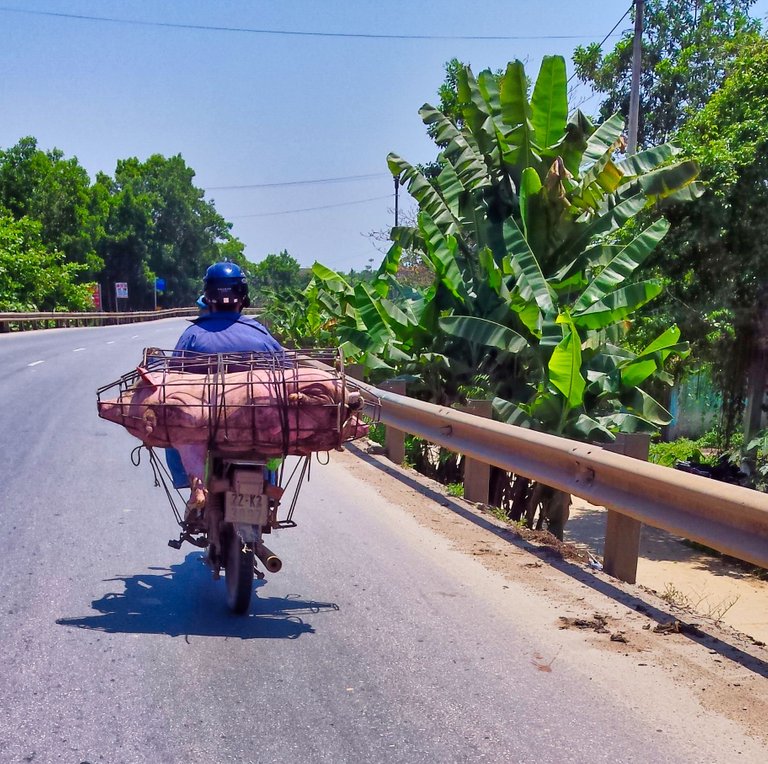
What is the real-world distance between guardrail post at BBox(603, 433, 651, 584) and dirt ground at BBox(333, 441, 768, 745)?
11 centimetres

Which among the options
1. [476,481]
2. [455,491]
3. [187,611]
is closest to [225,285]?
[187,611]

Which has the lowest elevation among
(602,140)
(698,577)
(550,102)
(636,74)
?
(698,577)

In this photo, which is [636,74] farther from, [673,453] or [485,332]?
[485,332]

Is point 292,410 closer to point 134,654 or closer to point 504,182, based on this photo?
point 134,654

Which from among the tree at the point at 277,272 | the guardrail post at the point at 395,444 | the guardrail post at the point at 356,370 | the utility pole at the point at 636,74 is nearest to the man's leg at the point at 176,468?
the guardrail post at the point at 395,444

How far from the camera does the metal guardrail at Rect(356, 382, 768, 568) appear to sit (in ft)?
15.7

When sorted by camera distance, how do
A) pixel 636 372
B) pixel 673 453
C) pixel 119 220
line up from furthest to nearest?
pixel 119 220 < pixel 673 453 < pixel 636 372

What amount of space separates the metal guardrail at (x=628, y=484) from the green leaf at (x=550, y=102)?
5173 mm

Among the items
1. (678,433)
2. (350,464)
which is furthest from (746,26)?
(350,464)

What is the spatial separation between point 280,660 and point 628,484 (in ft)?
7.75

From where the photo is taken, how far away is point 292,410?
4957 millimetres

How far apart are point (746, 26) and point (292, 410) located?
Result: 28.1 meters

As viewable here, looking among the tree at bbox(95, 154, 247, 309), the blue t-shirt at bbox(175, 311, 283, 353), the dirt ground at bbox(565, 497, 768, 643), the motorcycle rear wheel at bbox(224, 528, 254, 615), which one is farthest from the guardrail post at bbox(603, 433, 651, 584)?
the tree at bbox(95, 154, 247, 309)

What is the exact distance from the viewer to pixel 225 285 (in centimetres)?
582
